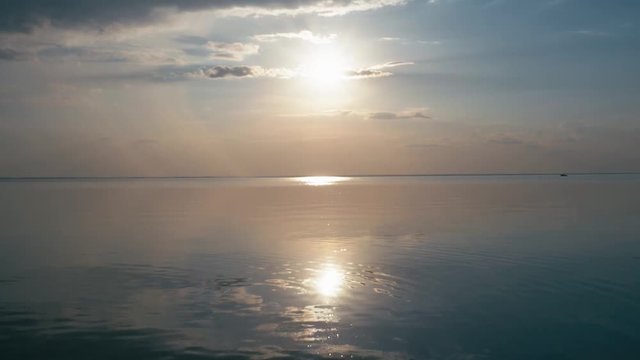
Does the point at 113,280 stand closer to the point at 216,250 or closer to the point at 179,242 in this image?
the point at 216,250

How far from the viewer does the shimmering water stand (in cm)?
1622

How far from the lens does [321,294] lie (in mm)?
22531

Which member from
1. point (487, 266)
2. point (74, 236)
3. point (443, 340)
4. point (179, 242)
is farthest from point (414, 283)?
point (74, 236)

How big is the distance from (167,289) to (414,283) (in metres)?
10.4

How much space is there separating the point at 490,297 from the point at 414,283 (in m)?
3.52

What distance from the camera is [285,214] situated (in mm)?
62531

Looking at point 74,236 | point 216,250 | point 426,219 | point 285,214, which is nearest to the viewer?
point 216,250

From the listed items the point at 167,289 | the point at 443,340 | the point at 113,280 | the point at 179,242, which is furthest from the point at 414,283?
the point at 179,242

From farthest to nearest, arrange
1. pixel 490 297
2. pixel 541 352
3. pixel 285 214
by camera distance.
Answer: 1. pixel 285 214
2. pixel 490 297
3. pixel 541 352

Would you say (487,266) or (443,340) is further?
(487,266)

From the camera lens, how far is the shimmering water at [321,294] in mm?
16219

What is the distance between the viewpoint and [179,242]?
123ft

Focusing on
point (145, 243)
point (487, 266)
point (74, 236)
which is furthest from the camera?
point (74, 236)

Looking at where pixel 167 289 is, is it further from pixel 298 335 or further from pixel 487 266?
pixel 487 266
